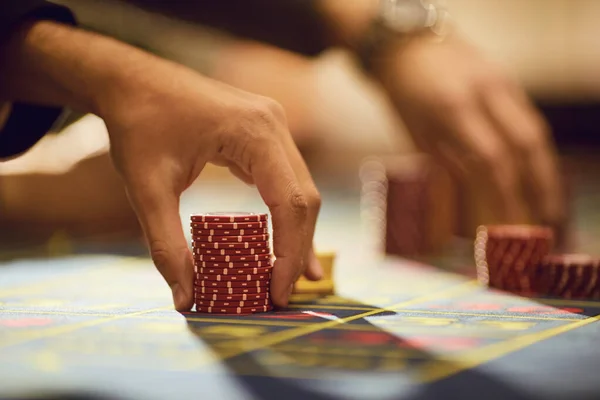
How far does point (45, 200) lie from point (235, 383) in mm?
4487

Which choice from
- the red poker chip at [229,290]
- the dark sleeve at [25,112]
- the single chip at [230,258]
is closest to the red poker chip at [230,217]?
the single chip at [230,258]

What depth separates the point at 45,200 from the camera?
6008 millimetres

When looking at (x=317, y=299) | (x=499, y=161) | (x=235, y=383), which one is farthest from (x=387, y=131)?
(x=235, y=383)

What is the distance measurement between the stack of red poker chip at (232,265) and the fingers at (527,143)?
2.06 m

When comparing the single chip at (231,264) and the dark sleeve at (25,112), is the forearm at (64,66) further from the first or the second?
the single chip at (231,264)

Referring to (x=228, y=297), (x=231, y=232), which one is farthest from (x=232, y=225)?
(x=228, y=297)

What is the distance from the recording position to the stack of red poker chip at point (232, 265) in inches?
110

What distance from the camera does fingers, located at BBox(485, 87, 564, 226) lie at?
4.49 meters

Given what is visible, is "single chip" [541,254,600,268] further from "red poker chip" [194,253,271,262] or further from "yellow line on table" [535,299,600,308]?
"red poker chip" [194,253,271,262]

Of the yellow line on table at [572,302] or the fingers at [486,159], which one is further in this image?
the fingers at [486,159]

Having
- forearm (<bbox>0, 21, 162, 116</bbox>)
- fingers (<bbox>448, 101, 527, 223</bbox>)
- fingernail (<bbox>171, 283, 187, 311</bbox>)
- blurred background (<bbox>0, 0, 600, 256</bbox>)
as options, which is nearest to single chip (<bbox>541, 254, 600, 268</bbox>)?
fingers (<bbox>448, 101, 527, 223</bbox>)

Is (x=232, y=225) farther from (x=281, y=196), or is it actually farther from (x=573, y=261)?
(x=573, y=261)

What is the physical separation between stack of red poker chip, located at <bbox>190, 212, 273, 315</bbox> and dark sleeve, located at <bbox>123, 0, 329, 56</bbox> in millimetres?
2115

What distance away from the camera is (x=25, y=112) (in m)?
3.24
